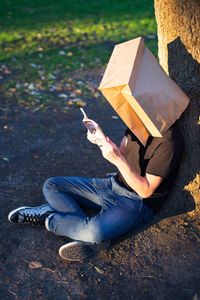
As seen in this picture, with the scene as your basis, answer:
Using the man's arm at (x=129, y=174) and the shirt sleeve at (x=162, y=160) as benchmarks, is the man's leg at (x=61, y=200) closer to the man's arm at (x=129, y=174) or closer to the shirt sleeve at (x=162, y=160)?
the man's arm at (x=129, y=174)

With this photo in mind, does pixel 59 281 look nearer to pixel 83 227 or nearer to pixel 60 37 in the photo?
pixel 83 227

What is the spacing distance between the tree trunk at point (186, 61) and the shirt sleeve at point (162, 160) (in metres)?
0.32

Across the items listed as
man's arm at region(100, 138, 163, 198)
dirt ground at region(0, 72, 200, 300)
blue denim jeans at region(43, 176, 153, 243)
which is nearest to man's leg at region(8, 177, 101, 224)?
blue denim jeans at region(43, 176, 153, 243)

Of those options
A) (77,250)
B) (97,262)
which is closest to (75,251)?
(77,250)

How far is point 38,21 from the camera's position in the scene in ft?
28.0

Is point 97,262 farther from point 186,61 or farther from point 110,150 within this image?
point 186,61

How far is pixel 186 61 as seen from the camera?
2908 mm

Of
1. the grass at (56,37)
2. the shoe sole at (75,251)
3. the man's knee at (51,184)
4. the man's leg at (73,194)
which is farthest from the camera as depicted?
the grass at (56,37)

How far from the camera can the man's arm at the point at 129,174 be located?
2.78 m

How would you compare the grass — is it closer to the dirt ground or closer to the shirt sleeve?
the dirt ground

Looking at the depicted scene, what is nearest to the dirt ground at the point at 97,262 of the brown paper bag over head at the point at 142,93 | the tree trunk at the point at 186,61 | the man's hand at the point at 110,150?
the tree trunk at the point at 186,61

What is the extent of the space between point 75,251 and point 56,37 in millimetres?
5371

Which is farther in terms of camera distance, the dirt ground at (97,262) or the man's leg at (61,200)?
the man's leg at (61,200)

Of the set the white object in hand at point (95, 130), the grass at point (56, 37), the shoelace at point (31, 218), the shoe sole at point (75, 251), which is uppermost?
the white object in hand at point (95, 130)
